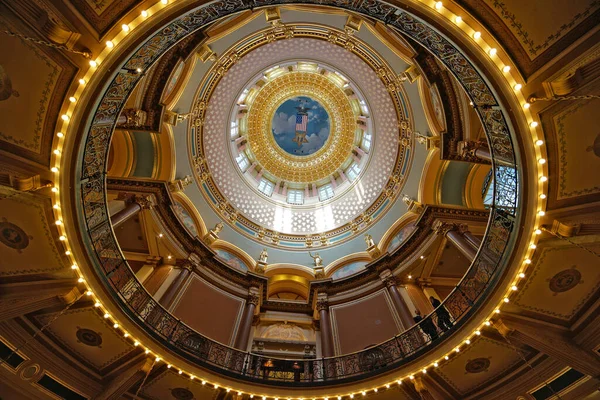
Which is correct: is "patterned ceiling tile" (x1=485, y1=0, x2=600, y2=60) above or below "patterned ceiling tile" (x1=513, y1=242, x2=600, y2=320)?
above

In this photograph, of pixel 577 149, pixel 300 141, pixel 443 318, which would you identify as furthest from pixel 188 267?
pixel 300 141

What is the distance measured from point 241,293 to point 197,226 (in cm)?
484

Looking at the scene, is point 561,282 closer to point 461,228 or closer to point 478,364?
point 478,364

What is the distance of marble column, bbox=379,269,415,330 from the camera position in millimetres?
14241

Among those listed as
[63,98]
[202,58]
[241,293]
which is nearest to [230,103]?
[202,58]

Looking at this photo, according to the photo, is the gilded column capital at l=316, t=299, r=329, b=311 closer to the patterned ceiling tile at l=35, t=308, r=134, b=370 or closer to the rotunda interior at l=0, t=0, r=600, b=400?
the rotunda interior at l=0, t=0, r=600, b=400

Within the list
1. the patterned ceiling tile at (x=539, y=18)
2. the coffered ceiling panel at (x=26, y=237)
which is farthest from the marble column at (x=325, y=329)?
the patterned ceiling tile at (x=539, y=18)

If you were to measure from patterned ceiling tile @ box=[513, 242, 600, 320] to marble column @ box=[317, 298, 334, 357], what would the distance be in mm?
7947

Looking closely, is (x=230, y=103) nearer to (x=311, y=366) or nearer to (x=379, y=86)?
(x=379, y=86)

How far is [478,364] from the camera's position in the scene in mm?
9930

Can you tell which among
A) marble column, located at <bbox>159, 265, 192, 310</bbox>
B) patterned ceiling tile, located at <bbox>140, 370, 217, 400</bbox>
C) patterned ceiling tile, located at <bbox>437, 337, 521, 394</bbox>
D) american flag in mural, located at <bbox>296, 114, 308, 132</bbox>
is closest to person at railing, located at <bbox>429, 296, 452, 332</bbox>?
patterned ceiling tile, located at <bbox>437, 337, 521, 394</bbox>

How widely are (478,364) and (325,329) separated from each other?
7.08m

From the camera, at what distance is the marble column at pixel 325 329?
48.2 ft

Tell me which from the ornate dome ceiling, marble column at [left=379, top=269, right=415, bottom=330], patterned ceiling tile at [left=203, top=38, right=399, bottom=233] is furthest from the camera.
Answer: patterned ceiling tile at [left=203, top=38, right=399, bottom=233]
